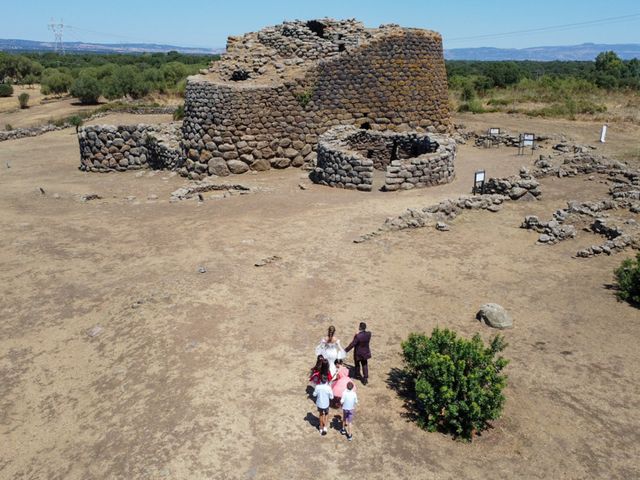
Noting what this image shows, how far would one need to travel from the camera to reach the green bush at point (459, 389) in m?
6.13

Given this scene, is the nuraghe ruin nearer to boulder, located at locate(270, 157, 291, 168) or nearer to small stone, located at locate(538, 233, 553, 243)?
boulder, located at locate(270, 157, 291, 168)

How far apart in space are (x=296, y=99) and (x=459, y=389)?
641 inches

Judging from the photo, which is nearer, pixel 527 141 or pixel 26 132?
pixel 527 141

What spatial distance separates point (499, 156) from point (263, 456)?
19.8 meters

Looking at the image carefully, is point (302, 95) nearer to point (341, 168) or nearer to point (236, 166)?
point (236, 166)

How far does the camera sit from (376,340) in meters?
8.37

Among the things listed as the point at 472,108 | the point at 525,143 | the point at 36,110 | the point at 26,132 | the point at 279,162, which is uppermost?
the point at 472,108

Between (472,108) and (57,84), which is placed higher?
(57,84)

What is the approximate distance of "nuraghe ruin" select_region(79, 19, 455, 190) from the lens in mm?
19703

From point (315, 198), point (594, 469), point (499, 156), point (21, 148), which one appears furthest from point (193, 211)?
point (21, 148)

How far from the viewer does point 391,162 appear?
1820 centimetres

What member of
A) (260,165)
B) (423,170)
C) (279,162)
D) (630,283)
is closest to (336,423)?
(630,283)

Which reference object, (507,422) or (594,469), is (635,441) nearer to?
(594,469)

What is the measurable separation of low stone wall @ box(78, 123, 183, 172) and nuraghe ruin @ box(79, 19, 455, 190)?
43 millimetres
